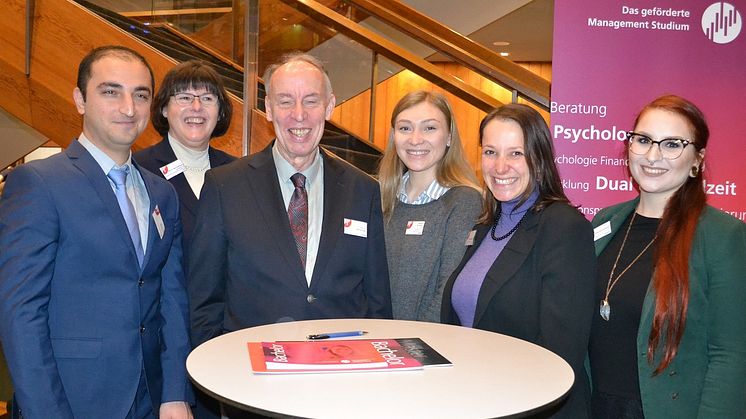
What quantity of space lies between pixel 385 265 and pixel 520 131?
2.32ft

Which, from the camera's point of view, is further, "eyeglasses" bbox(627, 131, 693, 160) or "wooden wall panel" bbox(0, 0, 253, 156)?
"wooden wall panel" bbox(0, 0, 253, 156)

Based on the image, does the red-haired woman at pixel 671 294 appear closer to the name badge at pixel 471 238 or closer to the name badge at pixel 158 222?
the name badge at pixel 471 238

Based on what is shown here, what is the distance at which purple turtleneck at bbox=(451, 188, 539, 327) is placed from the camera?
94.7 inches

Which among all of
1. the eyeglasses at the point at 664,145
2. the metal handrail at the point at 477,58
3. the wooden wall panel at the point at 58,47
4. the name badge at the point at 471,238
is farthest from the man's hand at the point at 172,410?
the wooden wall panel at the point at 58,47

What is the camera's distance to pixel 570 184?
3936 millimetres

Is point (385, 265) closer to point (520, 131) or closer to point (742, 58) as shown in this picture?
point (520, 131)

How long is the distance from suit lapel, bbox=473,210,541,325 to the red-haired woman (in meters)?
0.35

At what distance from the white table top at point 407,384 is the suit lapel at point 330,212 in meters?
0.44

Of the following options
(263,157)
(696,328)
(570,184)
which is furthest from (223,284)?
(570,184)

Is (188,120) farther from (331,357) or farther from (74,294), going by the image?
(331,357)

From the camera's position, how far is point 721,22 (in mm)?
3896

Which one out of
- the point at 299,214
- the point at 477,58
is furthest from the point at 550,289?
the point at 477,58

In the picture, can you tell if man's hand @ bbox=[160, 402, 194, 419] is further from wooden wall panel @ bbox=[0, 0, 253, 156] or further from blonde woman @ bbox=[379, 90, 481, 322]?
wooden wall panel @ bbox=[0, 0, 253, 156]

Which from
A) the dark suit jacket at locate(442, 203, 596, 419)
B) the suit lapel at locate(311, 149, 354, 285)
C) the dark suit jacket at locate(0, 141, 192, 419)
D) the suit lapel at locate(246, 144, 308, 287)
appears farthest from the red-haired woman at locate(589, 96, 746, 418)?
the dark suit jacket at locate(0, 141, 192, 419)
